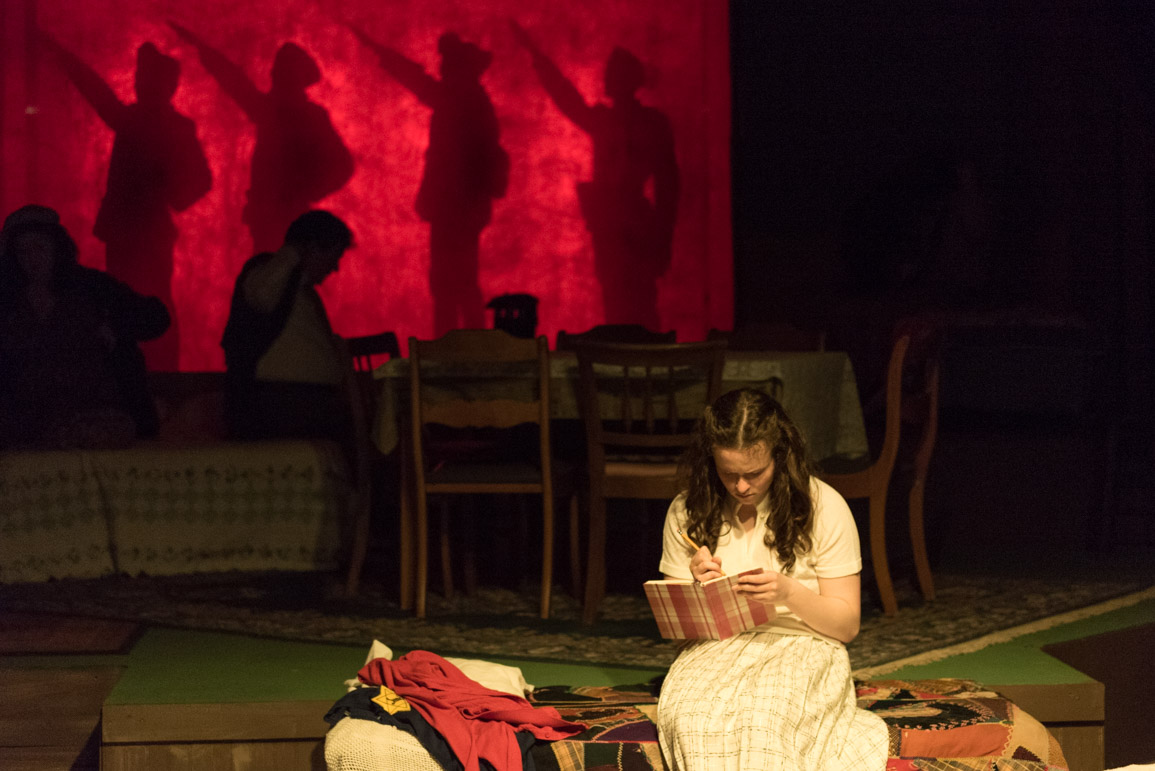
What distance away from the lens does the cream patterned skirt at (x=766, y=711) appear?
76.9 inches

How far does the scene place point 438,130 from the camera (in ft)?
21.8

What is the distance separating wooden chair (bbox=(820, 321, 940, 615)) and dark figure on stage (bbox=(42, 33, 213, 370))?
4.02m

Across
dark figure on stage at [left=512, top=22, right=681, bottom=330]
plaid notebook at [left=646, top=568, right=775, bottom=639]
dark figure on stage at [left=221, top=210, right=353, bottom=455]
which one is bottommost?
plaid notebook at [left=646, top=568, right=775, bottom=639]

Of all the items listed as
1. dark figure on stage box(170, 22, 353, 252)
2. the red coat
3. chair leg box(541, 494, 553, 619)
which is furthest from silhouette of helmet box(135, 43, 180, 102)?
the red coat

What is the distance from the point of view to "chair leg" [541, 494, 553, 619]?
358cm

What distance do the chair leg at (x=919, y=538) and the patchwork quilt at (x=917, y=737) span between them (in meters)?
1.44

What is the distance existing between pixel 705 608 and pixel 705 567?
Result: 0.08m

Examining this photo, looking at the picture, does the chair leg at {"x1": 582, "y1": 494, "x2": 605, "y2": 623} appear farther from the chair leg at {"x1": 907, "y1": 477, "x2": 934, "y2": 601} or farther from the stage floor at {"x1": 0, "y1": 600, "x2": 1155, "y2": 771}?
the chair leg at {"x1": 907, "y1": 477, "x2": 934, "y2": 601}

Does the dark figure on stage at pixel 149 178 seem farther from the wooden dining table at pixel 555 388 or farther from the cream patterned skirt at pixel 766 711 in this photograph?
the cream patterned skirt at pixel 766 711

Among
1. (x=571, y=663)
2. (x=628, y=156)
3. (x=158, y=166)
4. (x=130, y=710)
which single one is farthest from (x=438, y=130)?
(x=130, y=710)

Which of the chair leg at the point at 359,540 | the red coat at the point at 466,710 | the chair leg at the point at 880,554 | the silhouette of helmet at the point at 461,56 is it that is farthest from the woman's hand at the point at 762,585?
the silhouette of helmet at the point at 461,56

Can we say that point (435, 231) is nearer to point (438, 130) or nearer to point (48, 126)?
point (438, 130)

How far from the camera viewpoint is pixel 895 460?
13.0ft

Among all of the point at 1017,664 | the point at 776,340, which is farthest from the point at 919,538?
→ the point at 776,340
